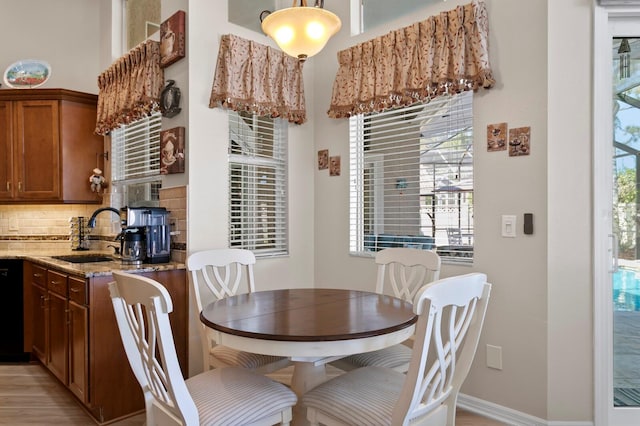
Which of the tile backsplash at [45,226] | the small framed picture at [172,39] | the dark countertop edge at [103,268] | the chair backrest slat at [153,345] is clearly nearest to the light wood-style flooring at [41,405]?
the dark countertop edge at [103,268]

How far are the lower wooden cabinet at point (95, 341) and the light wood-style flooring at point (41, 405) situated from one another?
0.11 meters

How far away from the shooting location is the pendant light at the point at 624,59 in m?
2.32

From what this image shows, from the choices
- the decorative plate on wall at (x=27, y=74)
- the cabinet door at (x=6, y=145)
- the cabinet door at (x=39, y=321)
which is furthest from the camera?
the decorative plate on wall at (x=27, y=74)

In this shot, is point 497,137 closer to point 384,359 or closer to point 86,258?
point 384,359

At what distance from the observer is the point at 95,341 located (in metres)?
2.47

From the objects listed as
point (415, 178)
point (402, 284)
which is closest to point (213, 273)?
point (402, 284)

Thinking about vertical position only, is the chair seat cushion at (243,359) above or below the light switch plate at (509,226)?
below

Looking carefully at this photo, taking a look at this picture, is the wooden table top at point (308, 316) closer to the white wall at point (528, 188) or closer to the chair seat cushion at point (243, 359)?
the chair seat cushion at point (243, 359)

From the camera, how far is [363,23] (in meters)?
3.37

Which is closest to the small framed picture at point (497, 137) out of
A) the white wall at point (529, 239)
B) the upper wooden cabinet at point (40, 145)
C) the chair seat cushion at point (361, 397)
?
the white wall at point (529, 239)

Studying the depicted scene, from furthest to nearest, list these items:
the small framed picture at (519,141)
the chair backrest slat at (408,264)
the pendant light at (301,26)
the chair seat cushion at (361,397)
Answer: the chair backrest slat at (408,264), the small framed picture at (519,141), the pendant light at (301,26), the chair seat cushion at (361,397)

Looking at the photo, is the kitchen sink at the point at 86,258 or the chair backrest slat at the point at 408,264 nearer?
the chair backrest slat at the point at 408,264

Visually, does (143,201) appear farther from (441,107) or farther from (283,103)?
(441,107)

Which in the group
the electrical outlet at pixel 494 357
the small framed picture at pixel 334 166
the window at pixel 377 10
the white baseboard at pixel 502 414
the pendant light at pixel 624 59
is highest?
the window at pixel 377 10
